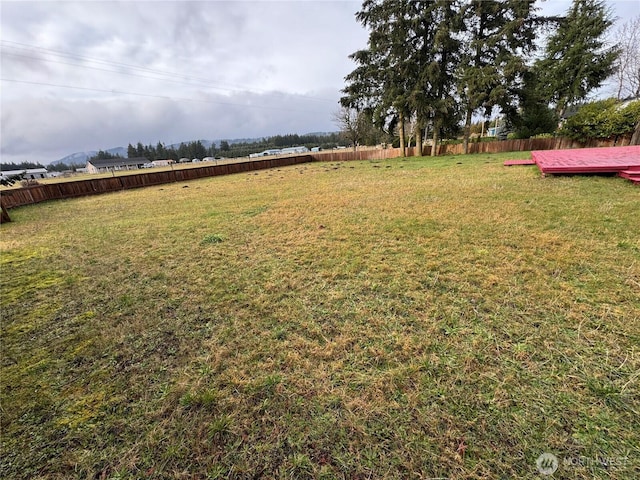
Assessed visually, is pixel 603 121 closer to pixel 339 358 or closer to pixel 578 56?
pixel 578 56

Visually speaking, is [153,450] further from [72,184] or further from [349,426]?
[72,184]

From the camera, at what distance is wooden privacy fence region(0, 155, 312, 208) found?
460 inches

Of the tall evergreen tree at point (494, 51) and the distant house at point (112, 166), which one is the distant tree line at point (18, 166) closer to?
the distant house at point (112, 166)

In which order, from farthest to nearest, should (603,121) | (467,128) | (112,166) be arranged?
(112,166) → (467,128) → (603,121)

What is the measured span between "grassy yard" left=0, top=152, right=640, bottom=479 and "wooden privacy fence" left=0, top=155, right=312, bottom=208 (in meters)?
11.9

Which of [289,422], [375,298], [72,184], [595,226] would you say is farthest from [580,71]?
[72,184]

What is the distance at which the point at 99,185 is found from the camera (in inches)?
577

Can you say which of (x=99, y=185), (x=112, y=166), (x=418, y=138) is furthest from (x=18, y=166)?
(x=418, y=138)

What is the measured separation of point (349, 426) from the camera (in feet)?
4.68

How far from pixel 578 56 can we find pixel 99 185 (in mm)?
32789

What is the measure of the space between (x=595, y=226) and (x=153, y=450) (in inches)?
213

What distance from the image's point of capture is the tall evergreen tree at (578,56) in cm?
1833

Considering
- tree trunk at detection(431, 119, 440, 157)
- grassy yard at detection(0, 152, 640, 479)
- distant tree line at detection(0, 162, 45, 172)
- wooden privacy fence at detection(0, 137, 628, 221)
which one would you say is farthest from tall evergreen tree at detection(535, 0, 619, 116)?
distant tree line at detection(0, 162, 45, 172)

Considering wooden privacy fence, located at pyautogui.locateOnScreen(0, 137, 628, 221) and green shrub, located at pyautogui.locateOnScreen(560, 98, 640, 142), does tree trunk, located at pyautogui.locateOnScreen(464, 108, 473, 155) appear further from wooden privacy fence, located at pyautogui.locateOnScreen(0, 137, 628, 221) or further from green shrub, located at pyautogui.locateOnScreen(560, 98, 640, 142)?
green shrub, located at pyautogui.locateOnScreen(560, 98, 640, 142)
